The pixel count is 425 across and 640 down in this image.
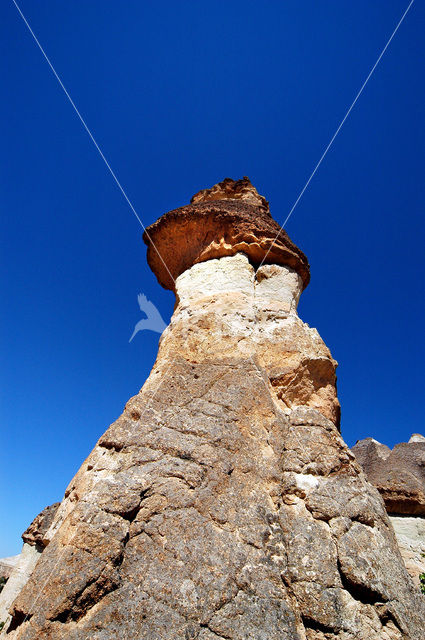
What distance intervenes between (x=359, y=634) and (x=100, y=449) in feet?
8.36

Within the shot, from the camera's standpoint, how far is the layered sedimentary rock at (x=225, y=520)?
8.00ft

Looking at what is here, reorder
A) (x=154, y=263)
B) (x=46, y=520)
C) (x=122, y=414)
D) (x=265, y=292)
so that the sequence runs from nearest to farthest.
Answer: (x=122, y=414) → (x=265, y=292) → (x=154, y=263) → (x=46, y=520)

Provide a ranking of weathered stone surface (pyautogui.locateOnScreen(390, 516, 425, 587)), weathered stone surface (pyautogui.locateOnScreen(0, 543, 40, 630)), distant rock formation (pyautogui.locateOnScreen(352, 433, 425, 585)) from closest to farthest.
A: weathered stone surface (pyautogui.locateOnScreen(390, 516, 425, 587)) → distant rock formation (pyautogui.locateOnScreen(352, 433, 425, 585)) → weathered stone surface (pyautogui.locateOnScreen(0, 543, 40, 630))

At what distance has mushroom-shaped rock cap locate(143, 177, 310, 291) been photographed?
5684mm

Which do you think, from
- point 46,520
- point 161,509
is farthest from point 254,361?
point 46,520

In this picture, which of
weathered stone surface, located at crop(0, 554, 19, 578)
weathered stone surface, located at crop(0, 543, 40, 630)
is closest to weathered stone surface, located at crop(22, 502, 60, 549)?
weathered stone surface, located at crop(0, 543, 40, 630)

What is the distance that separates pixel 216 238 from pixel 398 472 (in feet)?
27.0

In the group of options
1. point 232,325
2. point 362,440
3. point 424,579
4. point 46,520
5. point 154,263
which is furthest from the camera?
point 362,440

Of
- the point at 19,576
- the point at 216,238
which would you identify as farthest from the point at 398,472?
the point at 19,576

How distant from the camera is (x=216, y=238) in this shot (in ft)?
19.2

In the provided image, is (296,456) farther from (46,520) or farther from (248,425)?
(46,520)

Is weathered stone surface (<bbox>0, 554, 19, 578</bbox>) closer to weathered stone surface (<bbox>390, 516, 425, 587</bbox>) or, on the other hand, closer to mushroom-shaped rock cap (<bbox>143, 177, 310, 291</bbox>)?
weathered stone surface (<bbox>390, 516, 425, 587</bbox>)

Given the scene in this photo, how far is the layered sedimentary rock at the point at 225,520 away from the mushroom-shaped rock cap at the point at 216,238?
5.19 feet

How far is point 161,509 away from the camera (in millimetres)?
2904
